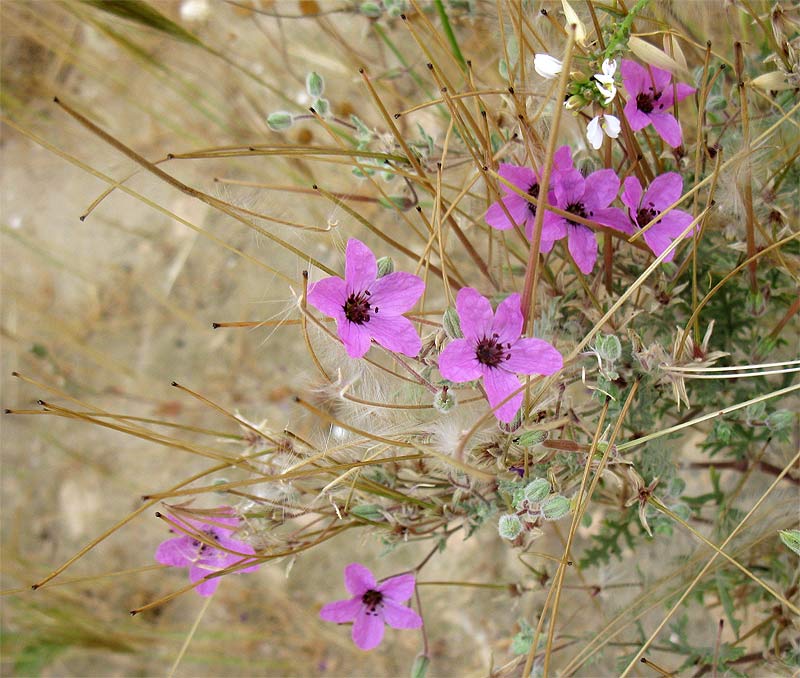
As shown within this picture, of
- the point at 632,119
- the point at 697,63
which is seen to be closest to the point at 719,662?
the point at 632,119

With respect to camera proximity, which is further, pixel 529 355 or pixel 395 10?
pixel 395 10

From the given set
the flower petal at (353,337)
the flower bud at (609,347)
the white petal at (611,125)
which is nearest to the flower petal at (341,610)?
the flower petal at (353,337)

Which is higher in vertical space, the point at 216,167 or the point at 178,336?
the point at 216,167

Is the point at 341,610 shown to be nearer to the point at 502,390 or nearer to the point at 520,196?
the point at 502,390

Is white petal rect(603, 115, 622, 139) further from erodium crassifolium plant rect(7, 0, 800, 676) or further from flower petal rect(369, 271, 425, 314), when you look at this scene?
flower petal rect(369, 271, 425, 314)

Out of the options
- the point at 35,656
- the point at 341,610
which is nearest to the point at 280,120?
the point at 341,610

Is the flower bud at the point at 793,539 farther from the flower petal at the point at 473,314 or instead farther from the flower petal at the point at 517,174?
the flower petal at the point at 517,174

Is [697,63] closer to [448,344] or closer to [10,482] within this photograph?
[448,344]
